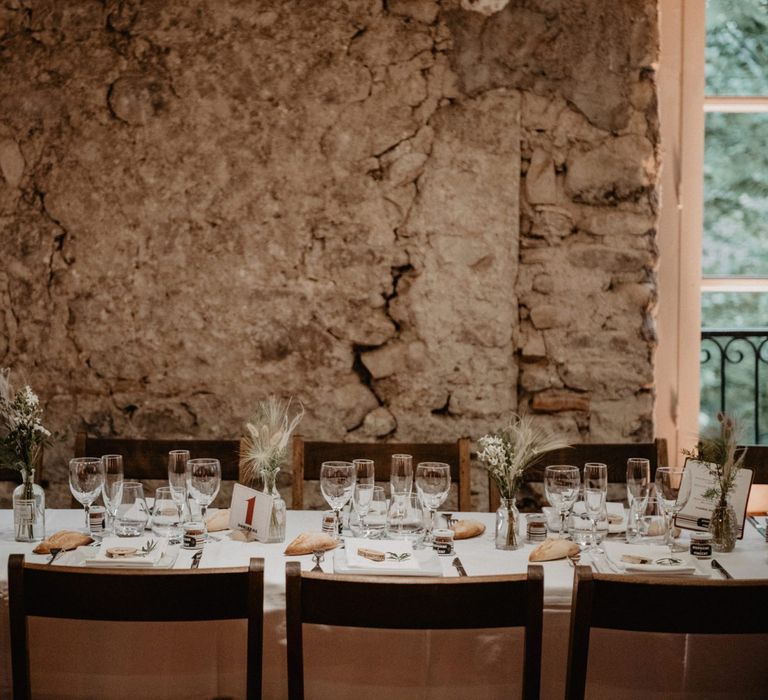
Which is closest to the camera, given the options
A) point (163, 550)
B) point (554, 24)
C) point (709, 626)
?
point (709, 626)

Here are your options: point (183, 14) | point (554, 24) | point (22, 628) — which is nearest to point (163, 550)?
point (22, 628)

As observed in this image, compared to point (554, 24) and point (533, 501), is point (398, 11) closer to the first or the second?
point (554, 24)

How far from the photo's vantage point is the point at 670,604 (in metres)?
1.40

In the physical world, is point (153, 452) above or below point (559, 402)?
below

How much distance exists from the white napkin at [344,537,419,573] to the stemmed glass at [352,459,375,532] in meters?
0.10

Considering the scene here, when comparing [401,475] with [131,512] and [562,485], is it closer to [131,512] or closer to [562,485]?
[562,485]

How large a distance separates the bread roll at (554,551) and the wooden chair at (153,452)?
3.72 ft

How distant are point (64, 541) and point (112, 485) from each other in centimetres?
16

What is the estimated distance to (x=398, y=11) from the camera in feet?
10.4

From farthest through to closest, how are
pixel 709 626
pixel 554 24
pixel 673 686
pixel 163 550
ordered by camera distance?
pixel 554 24 → pixel 163 550 → pixel 673 686 → pixel 709 626

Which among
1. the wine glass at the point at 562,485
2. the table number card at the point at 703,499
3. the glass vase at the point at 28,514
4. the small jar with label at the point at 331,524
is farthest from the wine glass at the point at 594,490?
the glass vase at the point at 28,514

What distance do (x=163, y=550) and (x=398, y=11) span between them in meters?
2.06

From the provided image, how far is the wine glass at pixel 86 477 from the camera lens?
6.90ft

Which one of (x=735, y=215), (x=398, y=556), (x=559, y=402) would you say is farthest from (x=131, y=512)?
(x=735, y=215)
